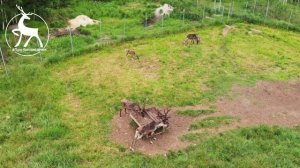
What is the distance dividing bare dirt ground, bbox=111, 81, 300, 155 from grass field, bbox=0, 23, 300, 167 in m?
0.34

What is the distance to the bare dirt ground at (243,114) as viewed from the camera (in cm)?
1065

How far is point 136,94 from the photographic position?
1340 centimetres

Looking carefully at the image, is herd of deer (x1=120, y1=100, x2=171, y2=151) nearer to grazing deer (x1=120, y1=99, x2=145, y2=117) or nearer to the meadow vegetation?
grazing deer (x1=120, y1=99, x2=145, y2=117)

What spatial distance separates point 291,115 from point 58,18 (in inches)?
572

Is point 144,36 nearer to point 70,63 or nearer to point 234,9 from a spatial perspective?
point 70,63

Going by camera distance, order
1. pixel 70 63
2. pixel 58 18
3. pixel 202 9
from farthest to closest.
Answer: pixel 202 9 → pixel 58 18 → pixel 70 63

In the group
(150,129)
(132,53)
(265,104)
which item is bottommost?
(265,104)

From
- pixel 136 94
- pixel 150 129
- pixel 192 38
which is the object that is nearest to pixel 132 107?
pixel 150 129

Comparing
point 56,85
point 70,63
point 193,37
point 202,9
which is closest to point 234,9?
point 202,9

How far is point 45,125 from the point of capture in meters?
11.4

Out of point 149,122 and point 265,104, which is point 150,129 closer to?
point 149,122

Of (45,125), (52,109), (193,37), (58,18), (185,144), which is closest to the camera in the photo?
(185,144)

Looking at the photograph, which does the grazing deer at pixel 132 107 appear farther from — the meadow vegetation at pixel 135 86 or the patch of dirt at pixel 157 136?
the meadow vegetation at pixel 135 86

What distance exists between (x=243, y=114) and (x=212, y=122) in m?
1.37
